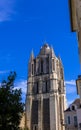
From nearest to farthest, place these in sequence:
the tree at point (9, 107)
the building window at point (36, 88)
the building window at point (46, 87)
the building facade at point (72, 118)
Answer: the tree at point (9, 107), the building facade at point (72, 118), the building window at point (46, 87), the building window at point (36, 88)

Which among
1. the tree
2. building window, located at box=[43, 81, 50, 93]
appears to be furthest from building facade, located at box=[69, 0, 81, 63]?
building window, located at box=[43, 81, 50, 93]

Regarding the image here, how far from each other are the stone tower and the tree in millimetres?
50973

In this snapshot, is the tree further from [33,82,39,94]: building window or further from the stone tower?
[33,82,39,94]: building window

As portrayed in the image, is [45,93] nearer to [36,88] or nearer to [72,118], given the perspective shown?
[36,88]

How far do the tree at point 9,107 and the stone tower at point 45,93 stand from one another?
51.0 meters

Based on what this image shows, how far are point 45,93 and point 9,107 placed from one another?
202 ft

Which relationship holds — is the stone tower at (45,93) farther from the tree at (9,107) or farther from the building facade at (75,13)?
the building facade at (75,13)

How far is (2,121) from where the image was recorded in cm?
2342

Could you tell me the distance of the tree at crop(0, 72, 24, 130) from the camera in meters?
23.7

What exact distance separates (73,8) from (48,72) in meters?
77.5

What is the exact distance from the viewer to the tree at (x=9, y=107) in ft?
77.8

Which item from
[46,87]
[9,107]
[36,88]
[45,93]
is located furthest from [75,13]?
[36,88]

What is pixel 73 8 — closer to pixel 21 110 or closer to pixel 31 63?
pixel 21 110

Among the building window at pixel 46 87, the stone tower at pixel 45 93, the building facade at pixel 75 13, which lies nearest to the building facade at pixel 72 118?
the stone tower at pixel 45 93
